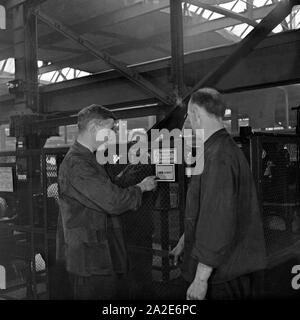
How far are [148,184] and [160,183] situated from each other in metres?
0.29

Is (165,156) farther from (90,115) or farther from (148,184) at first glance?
(90,115)

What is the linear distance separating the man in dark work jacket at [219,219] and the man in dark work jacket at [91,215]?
58 cm

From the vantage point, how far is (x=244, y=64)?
12.6ft

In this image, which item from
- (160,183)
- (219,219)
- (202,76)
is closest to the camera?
(219,219)

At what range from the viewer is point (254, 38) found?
3352 mm

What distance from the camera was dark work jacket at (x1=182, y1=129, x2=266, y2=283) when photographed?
1999 millimetres

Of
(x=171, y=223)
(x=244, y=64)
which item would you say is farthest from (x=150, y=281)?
(x=244, y=64)

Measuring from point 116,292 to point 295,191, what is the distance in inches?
69.1

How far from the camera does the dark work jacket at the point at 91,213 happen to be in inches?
99.7

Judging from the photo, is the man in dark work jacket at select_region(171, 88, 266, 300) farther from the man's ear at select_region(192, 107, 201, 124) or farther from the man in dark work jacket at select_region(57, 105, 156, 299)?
the man in dark work jacket at select_region(57, 105, 156, 299)

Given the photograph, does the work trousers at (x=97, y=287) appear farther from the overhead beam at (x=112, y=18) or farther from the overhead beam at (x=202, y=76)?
the overhead beam at (x=112, y=18)

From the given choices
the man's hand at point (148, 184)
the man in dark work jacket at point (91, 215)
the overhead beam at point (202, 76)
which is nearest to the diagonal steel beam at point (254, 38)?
the overhead beam at point (202, 76)

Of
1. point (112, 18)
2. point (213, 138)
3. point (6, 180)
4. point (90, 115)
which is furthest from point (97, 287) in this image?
point (112, 18)
